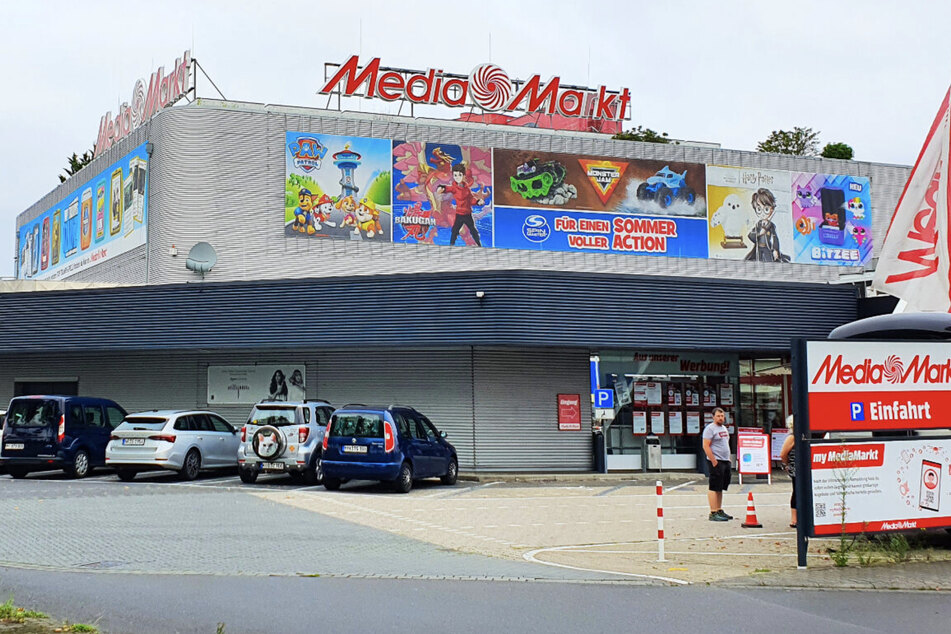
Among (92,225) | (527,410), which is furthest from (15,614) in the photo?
(92,225)

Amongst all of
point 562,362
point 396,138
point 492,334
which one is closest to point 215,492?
point 492,334

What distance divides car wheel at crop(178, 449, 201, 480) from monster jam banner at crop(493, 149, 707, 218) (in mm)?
13278

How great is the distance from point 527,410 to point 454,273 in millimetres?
3858

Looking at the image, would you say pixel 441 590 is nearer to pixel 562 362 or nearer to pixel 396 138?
pixel 562 362

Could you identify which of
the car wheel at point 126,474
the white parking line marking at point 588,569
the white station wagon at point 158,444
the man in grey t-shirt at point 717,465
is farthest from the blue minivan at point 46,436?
the man in grey t-shirt at point 717,465

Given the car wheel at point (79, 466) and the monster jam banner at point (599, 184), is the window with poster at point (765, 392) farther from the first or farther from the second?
the car wheel at point (79, 466)

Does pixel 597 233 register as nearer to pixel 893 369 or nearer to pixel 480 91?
pixel 480 91

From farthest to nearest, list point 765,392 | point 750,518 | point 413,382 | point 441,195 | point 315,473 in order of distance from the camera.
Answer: point 441,195 < point 765,392 < point 413,382 < point 315,473 < point 750,518

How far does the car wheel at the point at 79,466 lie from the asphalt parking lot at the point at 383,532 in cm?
98

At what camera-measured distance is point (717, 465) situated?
15664 millimetres

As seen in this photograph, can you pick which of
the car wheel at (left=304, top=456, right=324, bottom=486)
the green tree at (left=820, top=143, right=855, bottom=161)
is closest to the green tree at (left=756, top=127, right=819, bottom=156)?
the green tree at (left=820, top=143, right=855, bottom=161)

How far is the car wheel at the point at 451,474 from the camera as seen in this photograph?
23.0 metres

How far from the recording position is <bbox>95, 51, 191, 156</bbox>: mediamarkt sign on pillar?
3206cm

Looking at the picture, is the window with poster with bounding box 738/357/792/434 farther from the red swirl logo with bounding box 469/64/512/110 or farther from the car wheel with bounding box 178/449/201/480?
the car wheel with bounding box 178/449/201/480
